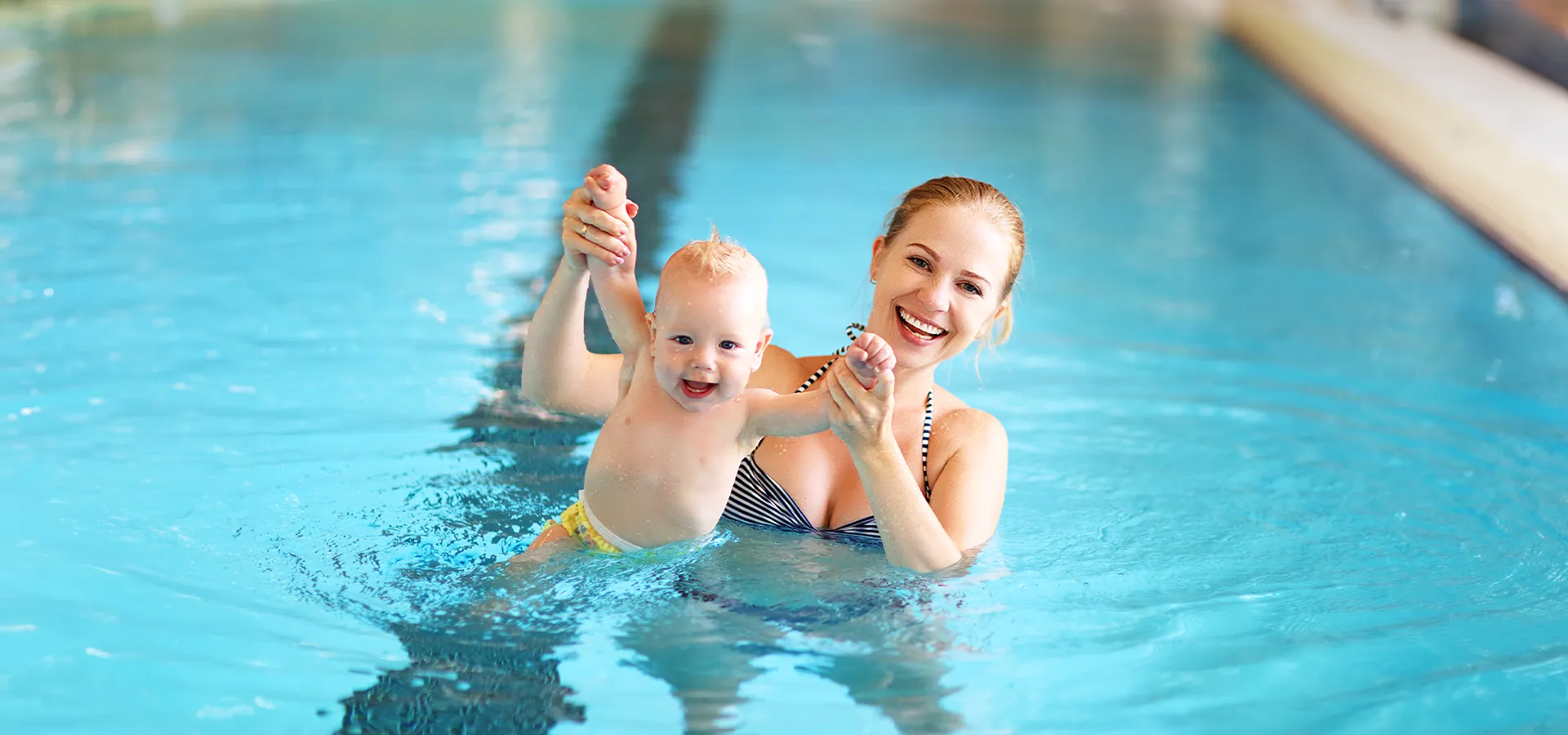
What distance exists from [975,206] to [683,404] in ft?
2.00

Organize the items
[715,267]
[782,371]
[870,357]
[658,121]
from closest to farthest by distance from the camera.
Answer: [870,357] → [715,267] → [782,371] → [658,121]

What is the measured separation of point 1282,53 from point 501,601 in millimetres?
9069

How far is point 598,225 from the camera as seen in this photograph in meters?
2.34

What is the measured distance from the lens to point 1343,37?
10492mm

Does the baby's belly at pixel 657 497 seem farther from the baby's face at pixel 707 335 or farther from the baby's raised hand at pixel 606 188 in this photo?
the baby's raised hand at pixel 606 188

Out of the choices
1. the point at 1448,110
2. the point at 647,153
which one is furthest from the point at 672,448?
the point at 1448,110

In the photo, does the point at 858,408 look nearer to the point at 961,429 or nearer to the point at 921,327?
the point at 921,327

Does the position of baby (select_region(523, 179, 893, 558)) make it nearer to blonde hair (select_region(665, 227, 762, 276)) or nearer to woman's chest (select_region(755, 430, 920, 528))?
blonde hair (select_region(665, 227, 762, 276))

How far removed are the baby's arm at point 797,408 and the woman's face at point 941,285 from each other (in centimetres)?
21

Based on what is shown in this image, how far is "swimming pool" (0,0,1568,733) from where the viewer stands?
242 centimetres

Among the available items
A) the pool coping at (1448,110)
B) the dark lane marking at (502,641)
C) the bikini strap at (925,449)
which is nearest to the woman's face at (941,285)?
the bikini strap at (925,449)

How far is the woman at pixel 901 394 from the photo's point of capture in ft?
7.55

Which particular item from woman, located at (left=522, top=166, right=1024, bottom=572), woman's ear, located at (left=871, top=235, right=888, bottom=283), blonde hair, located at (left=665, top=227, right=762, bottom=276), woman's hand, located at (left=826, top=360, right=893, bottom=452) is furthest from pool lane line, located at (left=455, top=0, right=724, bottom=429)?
woman's hand, located at (left=826, top=360, right=893, bottom=452)

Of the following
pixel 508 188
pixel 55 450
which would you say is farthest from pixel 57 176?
pixel 55 450
